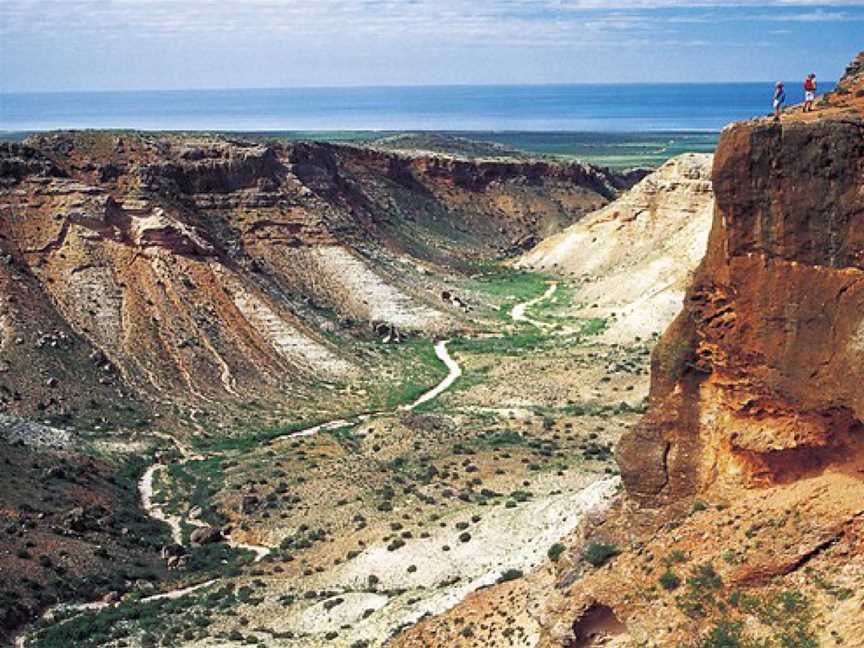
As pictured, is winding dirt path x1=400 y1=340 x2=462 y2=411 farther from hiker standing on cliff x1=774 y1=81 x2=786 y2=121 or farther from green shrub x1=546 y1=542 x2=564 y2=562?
hiker standing on cliff x1=774 y1=81 x2=786 y2=121

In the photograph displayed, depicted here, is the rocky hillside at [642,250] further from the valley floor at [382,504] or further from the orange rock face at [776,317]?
the orange rock face at [776,317]

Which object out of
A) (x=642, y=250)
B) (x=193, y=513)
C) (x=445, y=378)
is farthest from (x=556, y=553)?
(x=642, y=250)

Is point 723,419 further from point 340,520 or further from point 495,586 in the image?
point 340,520

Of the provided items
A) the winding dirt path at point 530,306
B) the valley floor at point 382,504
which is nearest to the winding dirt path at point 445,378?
the valley floor at point 382,504

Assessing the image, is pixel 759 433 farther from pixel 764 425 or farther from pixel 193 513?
pixel 193 513

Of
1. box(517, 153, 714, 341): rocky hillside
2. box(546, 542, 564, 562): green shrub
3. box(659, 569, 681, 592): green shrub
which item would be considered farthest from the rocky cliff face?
box(517, 153, 714, 341): rocky hillside

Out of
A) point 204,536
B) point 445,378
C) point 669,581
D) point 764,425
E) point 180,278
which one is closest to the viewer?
point 669,581
